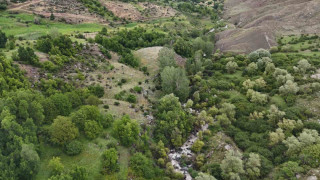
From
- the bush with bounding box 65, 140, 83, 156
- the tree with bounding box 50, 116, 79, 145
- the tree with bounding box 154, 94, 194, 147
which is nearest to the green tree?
the tree with bounding box 50, 116, 79, 145

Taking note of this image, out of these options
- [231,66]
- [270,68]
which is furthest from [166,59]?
[270,68]

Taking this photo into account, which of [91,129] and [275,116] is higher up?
[275,116]

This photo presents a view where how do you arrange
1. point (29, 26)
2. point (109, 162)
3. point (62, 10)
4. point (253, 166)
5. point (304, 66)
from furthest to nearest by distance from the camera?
point (62, 10), point (29, 26), point (304, 66), point (253, 166), point (109, 162)

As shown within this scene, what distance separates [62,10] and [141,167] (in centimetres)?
10065

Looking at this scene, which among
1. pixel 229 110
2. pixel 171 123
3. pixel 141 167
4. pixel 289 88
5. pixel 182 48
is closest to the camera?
pixel 141 167

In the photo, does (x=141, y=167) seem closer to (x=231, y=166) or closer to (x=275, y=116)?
(x=231, y=166)

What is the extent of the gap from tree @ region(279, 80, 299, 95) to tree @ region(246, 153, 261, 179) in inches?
1051

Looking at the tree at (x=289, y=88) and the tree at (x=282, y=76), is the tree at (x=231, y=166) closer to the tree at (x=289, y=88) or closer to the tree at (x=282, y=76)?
the tree at (x=289, y=88)

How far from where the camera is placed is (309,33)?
112 m

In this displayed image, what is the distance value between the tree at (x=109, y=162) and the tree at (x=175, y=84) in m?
31.3

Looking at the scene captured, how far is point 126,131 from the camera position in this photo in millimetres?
51156

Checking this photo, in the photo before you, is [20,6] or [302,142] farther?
[20,6]

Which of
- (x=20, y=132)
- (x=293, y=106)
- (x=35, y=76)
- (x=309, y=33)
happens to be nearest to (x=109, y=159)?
(x=20, y=132)

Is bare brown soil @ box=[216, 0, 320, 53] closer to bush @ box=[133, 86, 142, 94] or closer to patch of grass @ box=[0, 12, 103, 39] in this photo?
bush @ box=[133, 86, 142, 94]
